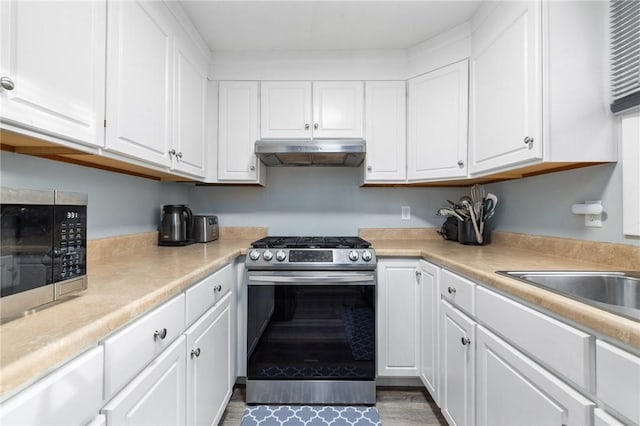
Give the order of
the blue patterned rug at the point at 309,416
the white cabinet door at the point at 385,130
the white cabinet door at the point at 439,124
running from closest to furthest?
the blue patterned rug at the point at 309,416 → the white cabinet door at the point at 439,124 → the white cabinet door at the point at 385,130

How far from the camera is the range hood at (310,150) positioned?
1978mm

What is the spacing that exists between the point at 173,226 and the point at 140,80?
95cm

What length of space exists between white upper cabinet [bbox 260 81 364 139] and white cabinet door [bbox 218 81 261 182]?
0.13m

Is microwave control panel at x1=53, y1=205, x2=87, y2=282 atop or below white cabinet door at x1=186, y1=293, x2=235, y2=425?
atop

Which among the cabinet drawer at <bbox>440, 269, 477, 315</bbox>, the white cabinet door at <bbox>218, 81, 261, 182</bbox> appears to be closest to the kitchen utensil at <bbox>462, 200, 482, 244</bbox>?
the cabinet drawer at <bbox>440, 269, 477, 315</bbox>

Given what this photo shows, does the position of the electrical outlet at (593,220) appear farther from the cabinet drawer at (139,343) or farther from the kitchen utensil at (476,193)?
the cabinet drawer at (139,343)

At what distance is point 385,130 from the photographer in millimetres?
2152

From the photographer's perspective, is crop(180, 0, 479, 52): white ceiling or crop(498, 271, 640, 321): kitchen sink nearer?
crop(498, 271, 640, 321): kitchen sink

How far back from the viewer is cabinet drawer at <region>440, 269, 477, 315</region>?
1.24 metres

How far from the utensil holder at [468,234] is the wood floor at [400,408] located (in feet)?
3.42

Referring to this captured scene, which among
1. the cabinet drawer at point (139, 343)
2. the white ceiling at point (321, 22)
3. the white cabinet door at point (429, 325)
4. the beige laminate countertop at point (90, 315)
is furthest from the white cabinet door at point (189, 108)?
the white cabinet door at point (429, 325)

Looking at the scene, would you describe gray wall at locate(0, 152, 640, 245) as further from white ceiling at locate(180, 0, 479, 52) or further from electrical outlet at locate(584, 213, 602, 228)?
white ceiling at locate(180, 0, 479, 52)

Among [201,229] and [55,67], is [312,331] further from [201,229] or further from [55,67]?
[55,67]

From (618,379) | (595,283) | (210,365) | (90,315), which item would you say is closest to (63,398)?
(90,315)
